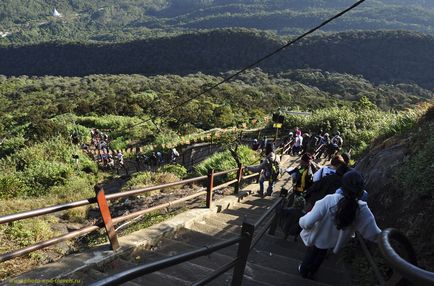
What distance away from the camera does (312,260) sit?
4543 millimetres

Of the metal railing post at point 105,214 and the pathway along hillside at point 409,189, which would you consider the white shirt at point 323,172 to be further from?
the metal railing post at point 105,214

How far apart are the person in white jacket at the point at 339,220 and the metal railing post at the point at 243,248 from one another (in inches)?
42.4

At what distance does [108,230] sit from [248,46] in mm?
127771

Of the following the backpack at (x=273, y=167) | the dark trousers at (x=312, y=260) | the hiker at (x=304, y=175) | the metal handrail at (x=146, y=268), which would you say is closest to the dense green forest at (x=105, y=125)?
the backpack at (x=273, y=167)

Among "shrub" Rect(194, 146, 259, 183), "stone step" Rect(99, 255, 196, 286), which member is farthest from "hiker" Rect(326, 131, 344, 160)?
"stone step" Rect(99, 255, 196, 286)

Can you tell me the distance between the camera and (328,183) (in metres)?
4.88

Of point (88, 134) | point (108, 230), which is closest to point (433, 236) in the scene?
point (108, 230)

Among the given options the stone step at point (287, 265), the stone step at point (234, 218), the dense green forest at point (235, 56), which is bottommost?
the dense green forest at point (235, 56)

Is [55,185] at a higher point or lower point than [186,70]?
higher

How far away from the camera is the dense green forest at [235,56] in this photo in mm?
120500

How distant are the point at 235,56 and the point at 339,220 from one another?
124m

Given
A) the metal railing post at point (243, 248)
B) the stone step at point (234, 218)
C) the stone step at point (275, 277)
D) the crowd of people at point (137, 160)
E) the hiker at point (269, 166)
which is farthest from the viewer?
the crowd of people at point (137, 160)

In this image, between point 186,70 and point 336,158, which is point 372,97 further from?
point 336,158

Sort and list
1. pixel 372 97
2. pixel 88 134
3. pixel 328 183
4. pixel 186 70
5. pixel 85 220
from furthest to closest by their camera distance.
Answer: pixel 186 70
pixel 372 97
pixel 88 134
pixel 85 220
pixel 328 183
